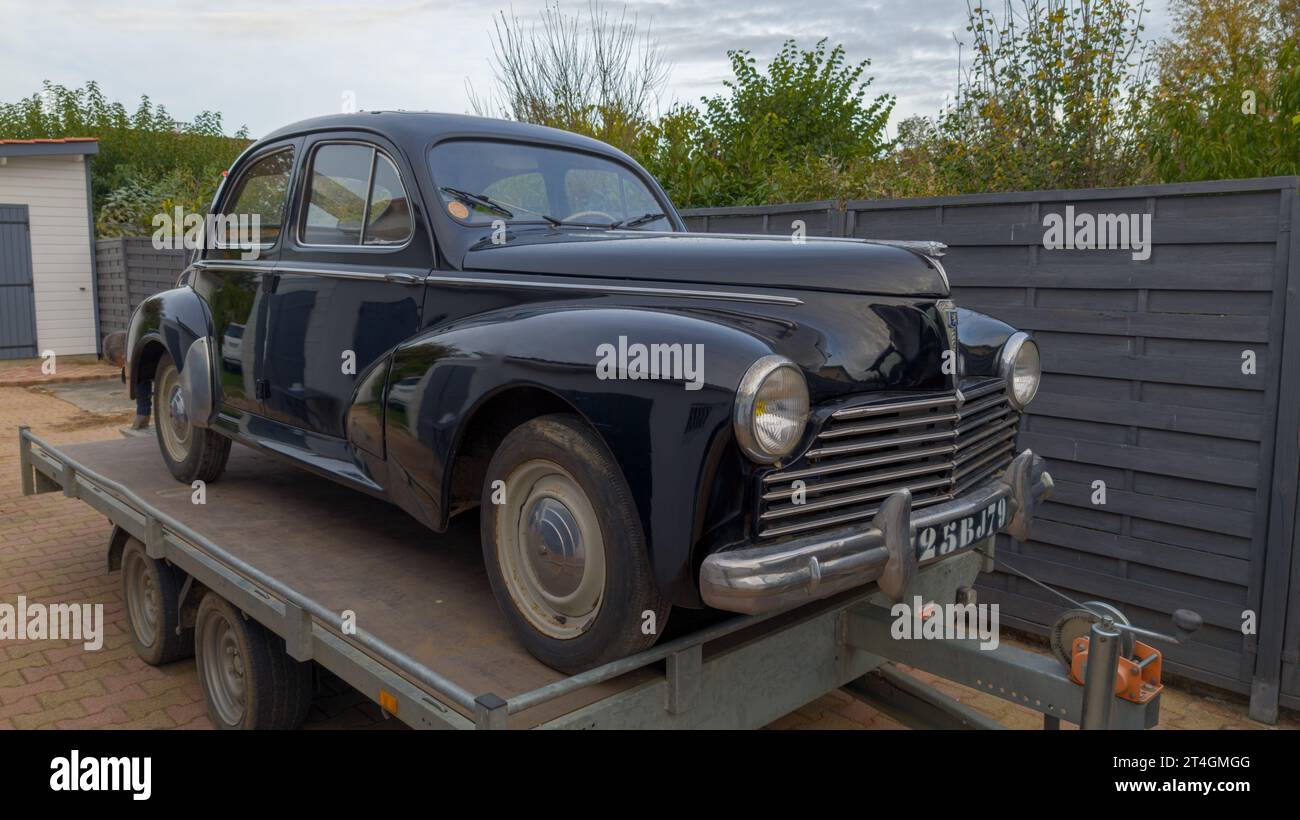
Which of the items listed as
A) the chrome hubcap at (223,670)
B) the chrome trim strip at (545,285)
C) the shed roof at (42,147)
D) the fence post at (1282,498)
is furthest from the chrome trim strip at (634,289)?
the shed roof at (42,147)

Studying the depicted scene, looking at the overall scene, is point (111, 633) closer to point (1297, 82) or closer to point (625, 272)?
point (625, 272)

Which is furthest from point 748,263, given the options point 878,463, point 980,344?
point 980,344

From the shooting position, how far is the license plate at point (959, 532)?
106 inches

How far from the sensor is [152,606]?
4.43 metres

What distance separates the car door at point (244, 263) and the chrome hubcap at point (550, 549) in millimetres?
1851

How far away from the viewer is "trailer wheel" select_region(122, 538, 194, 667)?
4.21 m

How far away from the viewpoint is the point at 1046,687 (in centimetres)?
269

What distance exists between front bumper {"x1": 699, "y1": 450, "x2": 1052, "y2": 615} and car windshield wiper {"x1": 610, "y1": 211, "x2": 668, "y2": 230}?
73.0 inches

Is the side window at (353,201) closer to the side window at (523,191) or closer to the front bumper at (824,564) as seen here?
the side window at (523,191)

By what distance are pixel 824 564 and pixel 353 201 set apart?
8.31ft

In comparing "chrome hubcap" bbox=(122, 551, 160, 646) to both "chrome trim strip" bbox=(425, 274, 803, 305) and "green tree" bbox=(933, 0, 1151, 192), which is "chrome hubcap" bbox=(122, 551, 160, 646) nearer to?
"chrome trim strip" bbox=(425, 274, 803, 305)
